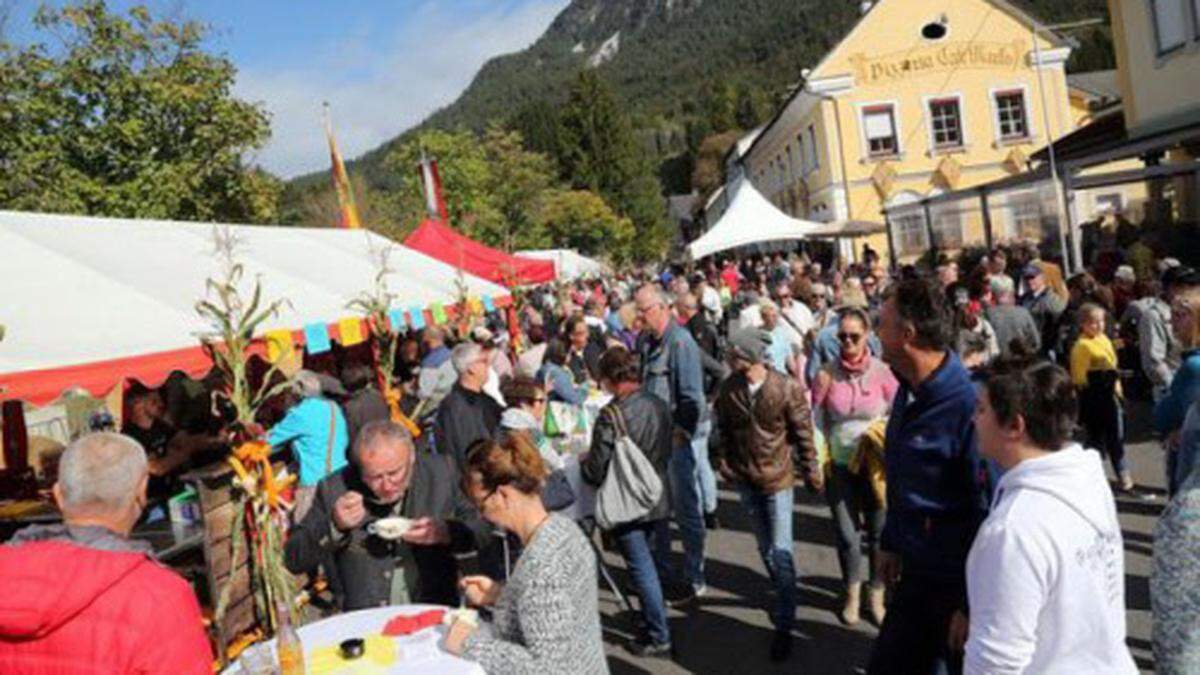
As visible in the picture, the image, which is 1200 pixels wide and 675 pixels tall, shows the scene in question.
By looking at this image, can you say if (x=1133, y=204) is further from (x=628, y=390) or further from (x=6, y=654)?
(x=6, y=654)

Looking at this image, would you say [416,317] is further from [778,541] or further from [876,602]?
[876,602]

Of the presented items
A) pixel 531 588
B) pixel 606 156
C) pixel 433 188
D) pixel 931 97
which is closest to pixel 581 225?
pixel 606 156

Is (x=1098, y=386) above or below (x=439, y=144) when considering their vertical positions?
below

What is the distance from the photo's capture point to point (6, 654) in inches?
94.6

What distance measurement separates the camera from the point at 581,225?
60469 mm

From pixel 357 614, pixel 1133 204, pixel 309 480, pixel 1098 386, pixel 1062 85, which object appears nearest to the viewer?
pixel 357 614

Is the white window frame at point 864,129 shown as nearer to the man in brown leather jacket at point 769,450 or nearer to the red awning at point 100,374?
the man in brown leather jacket at point 769,450

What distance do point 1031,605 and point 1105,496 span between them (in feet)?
1.21

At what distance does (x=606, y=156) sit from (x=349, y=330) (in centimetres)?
7287

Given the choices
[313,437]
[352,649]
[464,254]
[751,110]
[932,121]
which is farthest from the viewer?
[751,110]

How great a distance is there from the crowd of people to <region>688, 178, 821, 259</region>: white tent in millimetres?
10175

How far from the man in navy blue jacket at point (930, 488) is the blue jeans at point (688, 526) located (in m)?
2.71

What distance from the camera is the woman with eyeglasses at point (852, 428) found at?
5188 millimetres

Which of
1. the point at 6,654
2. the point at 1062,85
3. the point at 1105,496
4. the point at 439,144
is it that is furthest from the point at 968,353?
the point at 439,144
